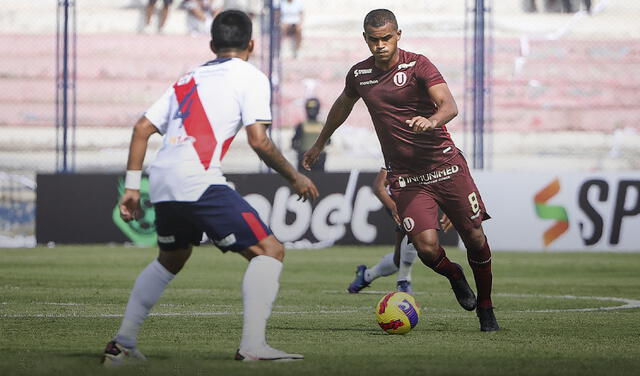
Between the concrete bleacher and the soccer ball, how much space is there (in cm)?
1579

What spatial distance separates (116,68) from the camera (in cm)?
2689

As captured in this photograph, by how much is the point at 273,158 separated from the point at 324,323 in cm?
301

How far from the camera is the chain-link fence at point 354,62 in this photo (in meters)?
25.0

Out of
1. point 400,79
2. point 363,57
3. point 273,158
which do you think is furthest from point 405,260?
point 363,57

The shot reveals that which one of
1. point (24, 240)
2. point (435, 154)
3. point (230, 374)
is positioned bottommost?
point (24, 240)

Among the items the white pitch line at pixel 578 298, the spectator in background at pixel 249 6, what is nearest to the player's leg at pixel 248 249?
the white pitch line at pixel 578 298

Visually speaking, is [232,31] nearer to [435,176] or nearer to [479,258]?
[435,176]

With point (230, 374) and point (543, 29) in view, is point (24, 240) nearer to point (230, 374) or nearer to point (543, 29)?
point (543, 29)

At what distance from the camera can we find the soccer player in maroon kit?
8.95 metres

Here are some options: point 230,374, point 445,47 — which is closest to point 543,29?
point 445,47

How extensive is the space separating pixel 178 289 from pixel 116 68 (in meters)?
14.7

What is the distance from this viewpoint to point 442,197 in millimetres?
9250

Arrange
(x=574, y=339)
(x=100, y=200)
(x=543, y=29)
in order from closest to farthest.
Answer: (x=574, y=339) → (x=100, y=200) → (x=543, y=29)

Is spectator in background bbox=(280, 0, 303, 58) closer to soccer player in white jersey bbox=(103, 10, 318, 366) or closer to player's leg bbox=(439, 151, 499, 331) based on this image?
player's leg bbox=(439, 151, 499, 331)
